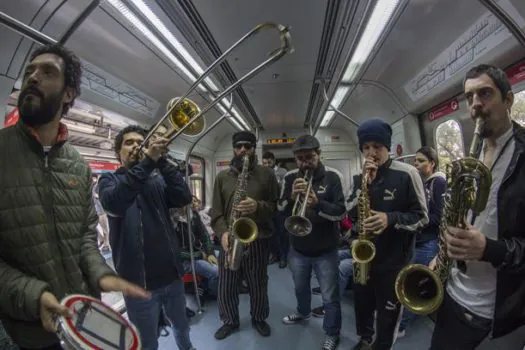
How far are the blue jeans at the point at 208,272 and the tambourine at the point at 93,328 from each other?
325 cm

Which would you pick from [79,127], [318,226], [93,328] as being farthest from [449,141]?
[79,127]

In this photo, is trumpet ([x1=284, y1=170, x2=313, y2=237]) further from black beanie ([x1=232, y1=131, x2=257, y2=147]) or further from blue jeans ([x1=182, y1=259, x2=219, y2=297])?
blue jeans ([x1=182, y1=259, x2=219, y2=297])

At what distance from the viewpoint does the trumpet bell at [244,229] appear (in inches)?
107

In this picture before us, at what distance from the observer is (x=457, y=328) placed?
5.02 feet

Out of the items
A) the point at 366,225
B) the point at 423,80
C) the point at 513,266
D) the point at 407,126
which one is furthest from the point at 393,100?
the point at 513,266

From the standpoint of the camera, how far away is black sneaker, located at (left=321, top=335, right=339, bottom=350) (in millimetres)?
2752

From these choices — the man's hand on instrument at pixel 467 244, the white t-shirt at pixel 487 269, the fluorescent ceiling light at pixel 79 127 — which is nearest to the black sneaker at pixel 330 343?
the white t-shirt at pixel 487 269

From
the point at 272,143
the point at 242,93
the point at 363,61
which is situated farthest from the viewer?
the point at 272,143

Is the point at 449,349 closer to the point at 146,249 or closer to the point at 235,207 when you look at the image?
the point at 235,207

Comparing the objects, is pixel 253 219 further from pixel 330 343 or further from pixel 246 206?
pixel 330 343

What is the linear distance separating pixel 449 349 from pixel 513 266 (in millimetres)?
731

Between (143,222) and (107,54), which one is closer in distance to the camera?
(143,222)

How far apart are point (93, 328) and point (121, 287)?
38 cm

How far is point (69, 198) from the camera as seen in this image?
1320 mm
